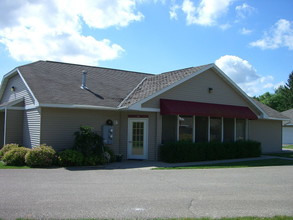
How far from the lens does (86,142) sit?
15.0 metres

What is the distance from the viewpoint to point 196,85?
19.1 metres

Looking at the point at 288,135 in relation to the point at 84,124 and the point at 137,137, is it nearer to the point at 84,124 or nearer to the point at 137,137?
the point at 137,137

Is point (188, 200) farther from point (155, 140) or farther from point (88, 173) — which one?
point (155, 140)

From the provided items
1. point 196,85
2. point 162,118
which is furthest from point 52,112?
point 196,85

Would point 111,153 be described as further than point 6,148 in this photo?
Yes

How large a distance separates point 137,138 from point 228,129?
20.5ft

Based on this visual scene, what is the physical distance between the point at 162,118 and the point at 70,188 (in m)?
9.00

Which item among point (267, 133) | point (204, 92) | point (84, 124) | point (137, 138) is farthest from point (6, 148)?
point (267, 133)

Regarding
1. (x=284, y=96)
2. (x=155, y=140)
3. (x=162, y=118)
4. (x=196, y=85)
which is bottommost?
(x=155, y=140)

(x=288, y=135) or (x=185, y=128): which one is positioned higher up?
(x=185, y=128)

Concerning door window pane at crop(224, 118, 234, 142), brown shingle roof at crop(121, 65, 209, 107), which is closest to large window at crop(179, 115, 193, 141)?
brown shingle roof at crop(121, 65, 209, 107)

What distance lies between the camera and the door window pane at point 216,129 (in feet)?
64.4

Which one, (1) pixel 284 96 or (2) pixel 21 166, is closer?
(2) pixel 21 166

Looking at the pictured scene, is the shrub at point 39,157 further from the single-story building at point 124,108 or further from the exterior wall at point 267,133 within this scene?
the exterior wall at point 267,133
